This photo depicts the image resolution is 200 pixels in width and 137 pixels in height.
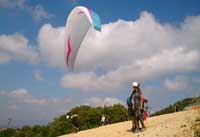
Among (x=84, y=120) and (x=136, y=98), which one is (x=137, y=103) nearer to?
(x=136, y=98)

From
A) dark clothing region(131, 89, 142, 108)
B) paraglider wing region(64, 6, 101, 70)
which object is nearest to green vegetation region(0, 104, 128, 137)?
paraglider wing region(64, 6, 101, 70)

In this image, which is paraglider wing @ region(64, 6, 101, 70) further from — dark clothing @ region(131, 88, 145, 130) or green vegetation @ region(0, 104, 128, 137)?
green vegetation @ region(0, 104, 128, 137)

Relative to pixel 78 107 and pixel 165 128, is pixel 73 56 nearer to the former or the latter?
pixel 165 128

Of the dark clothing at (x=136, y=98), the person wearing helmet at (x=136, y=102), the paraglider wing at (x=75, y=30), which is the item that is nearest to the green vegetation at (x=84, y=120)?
the paraglider wing at (x=75, y=30)

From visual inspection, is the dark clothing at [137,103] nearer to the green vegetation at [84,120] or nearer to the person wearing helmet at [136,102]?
the person wearing helmet at [136,102]

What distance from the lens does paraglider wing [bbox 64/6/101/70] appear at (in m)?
15.3

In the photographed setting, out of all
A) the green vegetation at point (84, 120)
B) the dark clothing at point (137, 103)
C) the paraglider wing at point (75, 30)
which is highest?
the green vegetation at point (84, 120)

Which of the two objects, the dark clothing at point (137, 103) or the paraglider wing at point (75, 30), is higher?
the paraglider wing at point (75, 30)

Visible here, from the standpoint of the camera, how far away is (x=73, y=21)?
15664 mm

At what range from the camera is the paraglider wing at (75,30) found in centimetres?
1529

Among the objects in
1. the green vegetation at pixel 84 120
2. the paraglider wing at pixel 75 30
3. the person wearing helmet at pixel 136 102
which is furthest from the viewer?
the green vegetation at pixel 84 120

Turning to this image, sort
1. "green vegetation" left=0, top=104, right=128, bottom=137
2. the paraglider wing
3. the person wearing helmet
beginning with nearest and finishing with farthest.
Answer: the person wearing helmet
the paraglider wing
"green vegetation" left=0, top=104, right=128, bottom=137

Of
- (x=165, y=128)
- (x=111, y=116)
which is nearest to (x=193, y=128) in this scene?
(x=165, y=128)

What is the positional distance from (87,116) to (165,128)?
5712 cm
